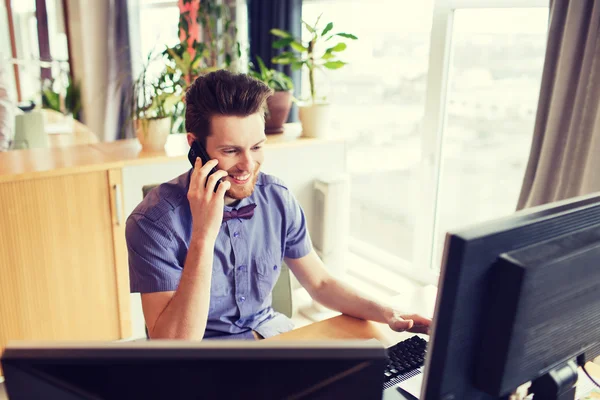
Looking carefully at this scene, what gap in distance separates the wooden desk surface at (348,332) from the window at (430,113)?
124cm

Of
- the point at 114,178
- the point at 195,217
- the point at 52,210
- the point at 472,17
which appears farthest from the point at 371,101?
the point at 195,217

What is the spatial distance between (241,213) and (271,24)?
7.74 ft

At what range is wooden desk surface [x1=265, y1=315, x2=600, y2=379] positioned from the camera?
4.27 ft

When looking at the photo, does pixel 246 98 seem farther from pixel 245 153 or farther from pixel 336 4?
pixel 336 4

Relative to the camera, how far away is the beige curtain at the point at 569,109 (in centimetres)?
183

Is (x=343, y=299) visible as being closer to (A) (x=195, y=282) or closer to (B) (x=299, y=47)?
(A) (x=195, y=282)

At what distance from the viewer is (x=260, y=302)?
1532 mm

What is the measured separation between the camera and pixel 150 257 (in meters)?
1.34

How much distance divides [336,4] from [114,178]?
192cm

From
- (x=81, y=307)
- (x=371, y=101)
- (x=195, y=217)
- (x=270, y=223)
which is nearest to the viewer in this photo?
(x=195, y=217)

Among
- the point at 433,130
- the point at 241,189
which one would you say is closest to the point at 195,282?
the point at 241,189

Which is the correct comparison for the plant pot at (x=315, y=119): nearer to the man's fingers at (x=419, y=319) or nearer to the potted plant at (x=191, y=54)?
the potted plant at (x=191, y=54)

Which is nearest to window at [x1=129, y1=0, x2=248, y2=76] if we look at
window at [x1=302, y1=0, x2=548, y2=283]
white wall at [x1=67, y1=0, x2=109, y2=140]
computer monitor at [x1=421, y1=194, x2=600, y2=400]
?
white wall at [x1=67, y1=0, x2=109, y2=140]

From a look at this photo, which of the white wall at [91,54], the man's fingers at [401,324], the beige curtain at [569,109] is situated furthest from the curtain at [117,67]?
the man's fingers at [401,324]
